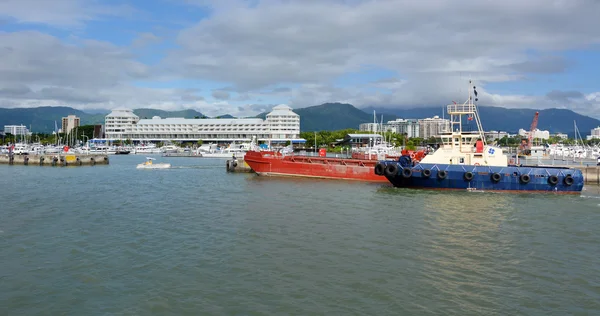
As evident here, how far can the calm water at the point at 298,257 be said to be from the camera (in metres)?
11.5

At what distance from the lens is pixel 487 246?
17172mm

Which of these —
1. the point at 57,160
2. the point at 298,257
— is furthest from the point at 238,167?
the point at 298,257

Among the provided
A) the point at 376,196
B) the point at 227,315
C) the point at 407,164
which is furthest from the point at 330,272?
the point at 407,164

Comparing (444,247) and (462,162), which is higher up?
(462,162)

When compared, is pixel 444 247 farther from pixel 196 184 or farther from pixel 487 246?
pixel 196 184

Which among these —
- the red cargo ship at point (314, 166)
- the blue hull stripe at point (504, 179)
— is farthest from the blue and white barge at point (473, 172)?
the red cargo ship at point (314, 166)

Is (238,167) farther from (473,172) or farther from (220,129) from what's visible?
(220,129)

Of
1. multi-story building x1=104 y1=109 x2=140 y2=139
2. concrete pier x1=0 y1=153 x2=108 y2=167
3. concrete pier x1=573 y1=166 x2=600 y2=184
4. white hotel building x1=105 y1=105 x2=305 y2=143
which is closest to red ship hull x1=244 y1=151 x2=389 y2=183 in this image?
concrete pier x1=573 y1=166 x2=600 y2=184

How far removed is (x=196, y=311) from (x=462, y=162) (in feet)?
95.0

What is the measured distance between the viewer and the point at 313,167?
43.3 m

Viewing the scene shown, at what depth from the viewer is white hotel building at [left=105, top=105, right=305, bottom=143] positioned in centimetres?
17412

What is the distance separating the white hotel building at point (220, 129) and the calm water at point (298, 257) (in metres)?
145

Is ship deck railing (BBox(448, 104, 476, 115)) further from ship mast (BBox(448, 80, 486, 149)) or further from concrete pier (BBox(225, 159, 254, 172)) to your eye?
concrete pier (BBox(225, 159, 254, 172))

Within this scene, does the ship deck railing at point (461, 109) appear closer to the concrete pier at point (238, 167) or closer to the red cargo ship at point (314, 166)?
the red cargo ship at point (314, 166)
